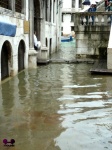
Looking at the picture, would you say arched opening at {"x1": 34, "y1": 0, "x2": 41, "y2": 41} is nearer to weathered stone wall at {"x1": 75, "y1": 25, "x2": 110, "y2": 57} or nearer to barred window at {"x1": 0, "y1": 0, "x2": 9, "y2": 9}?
weathered stone wall at {"x1": 75, "y1": 25, "x2": 110, "y2": 57}

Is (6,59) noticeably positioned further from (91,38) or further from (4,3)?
(91,38)

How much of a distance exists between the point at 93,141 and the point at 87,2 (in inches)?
890

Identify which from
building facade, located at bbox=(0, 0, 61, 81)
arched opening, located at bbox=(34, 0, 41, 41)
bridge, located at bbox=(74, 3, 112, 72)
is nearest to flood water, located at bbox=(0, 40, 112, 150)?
building facade, located at bbox=(0, 0, 61, 81)

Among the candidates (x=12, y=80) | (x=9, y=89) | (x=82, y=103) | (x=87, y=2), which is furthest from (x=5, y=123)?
(x=87, y=2)

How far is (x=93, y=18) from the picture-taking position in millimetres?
19297

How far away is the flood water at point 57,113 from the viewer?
5.82m

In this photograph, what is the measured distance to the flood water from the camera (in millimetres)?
5816

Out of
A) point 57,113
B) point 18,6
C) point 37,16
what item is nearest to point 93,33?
point 37,16

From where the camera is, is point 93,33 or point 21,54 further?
point 93,33

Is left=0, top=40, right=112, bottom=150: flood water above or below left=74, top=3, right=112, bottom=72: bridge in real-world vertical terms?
below

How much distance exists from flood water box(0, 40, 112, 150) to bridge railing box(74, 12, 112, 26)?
7467 mm

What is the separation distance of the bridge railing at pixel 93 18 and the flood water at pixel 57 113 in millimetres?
7467

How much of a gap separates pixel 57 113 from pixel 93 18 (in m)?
12.7

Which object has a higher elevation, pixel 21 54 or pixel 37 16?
pixel 37 16
